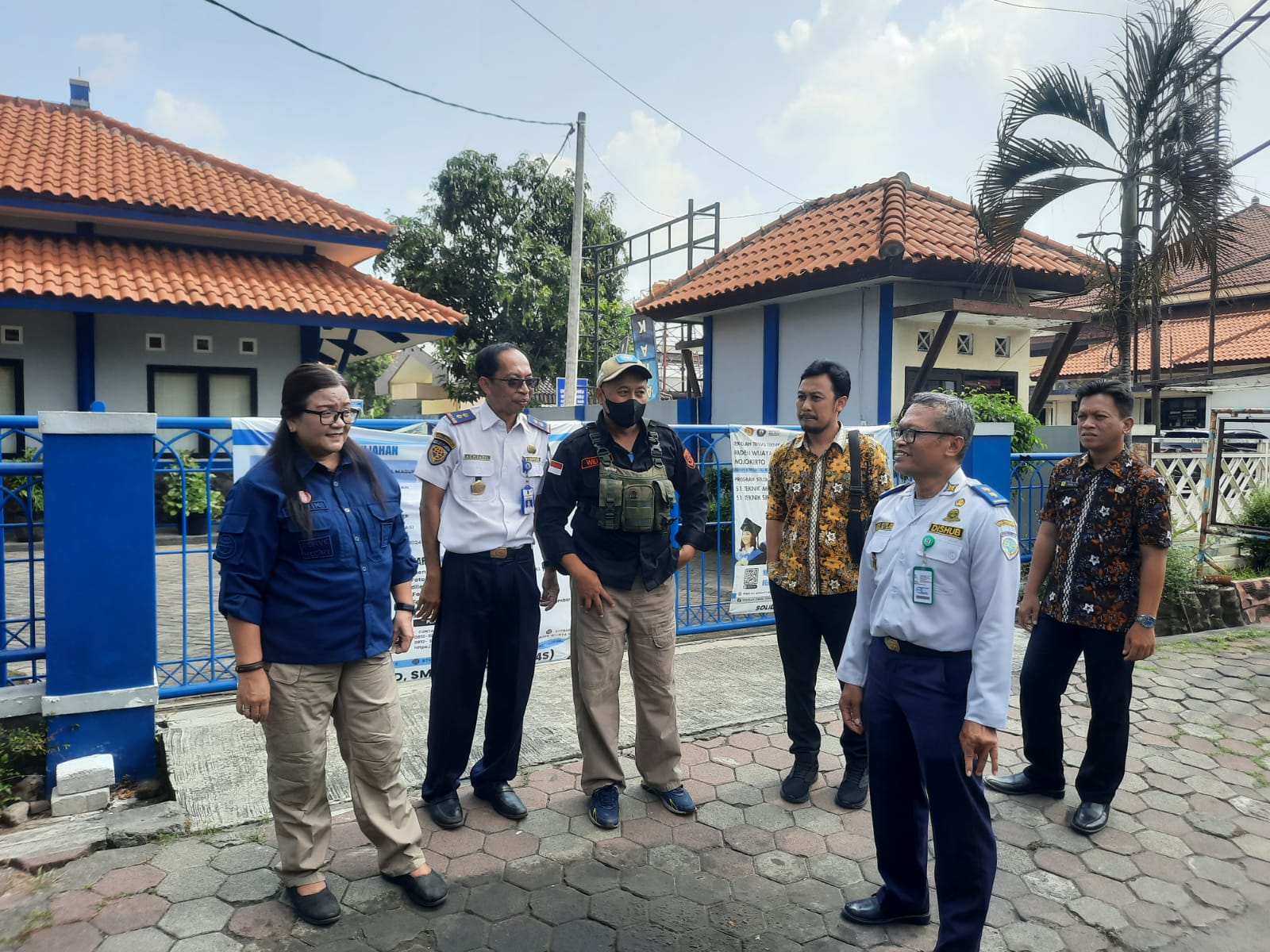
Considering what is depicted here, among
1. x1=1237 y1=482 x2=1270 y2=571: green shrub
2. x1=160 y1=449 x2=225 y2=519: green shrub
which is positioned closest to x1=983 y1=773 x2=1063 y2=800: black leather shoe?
x1=160 y1=449 x2=225 y2=519: green shrub

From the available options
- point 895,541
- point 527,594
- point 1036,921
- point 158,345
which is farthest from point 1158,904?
point 158,345

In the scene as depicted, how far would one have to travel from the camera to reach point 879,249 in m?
9.78

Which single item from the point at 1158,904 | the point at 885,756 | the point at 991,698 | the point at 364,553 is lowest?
the point at 1158,904

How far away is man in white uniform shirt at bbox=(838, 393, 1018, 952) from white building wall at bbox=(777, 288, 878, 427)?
7741mm

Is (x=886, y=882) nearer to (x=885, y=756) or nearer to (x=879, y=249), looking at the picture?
(x=885, y=756)

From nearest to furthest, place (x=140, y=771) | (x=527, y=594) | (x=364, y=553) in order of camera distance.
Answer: (x=364, y=553)
(x=527, y=594)
(x=140, y=771)

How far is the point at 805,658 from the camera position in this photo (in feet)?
11.9

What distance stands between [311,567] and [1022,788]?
3.14 meters

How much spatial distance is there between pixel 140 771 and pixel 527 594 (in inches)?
77.6

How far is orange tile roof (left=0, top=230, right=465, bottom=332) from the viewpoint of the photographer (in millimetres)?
10922

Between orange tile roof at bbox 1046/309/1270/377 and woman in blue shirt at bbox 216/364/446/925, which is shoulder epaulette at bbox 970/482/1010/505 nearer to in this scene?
woman in blue shirt at bbox 216/364/446/925

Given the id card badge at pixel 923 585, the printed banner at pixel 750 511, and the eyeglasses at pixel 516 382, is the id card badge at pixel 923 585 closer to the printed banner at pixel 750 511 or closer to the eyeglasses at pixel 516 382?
the eyeglasses at pixel 516 382

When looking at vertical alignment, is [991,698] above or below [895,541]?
below

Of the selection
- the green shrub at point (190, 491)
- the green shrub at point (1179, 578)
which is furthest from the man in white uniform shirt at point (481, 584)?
the green shrub at point (1179, 578)
